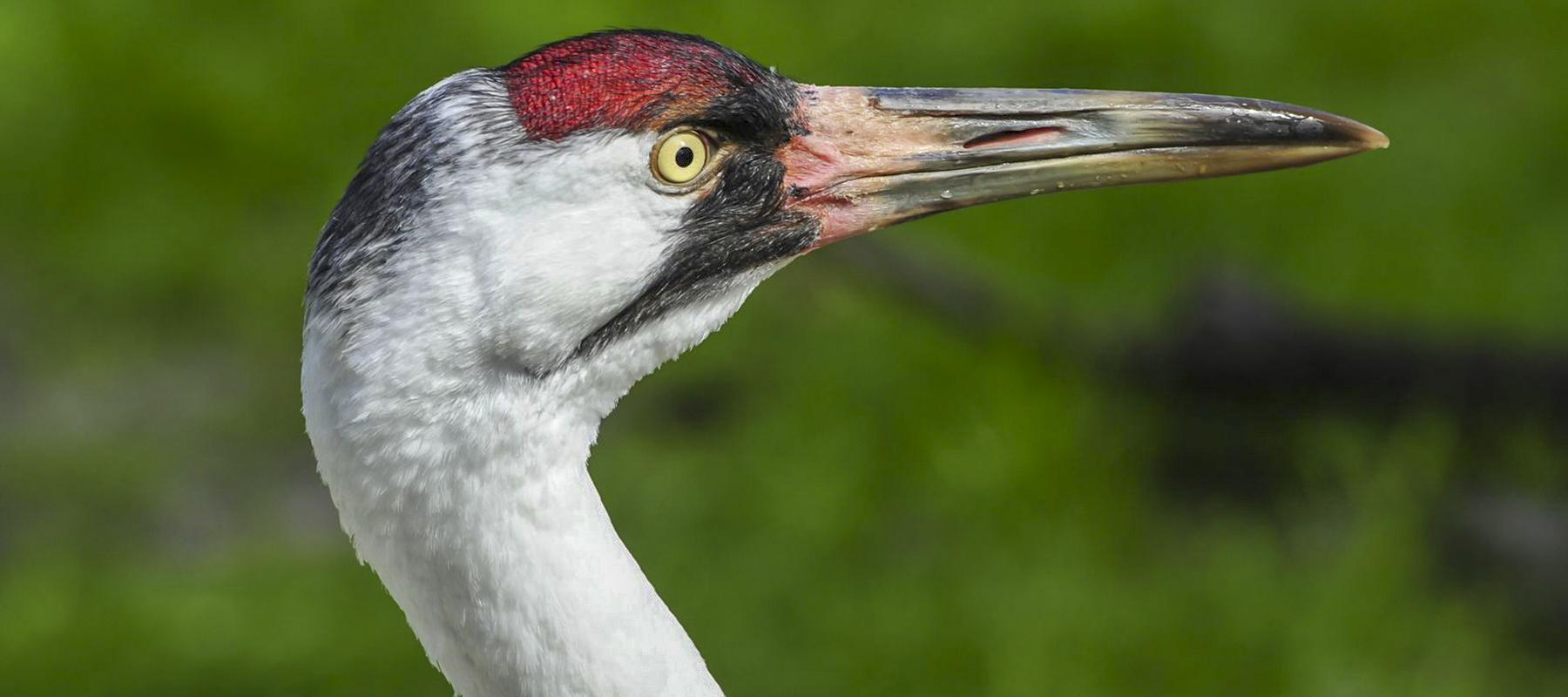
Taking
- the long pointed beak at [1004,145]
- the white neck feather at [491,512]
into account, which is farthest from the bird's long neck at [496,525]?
the long pointed beak at [1004,145]

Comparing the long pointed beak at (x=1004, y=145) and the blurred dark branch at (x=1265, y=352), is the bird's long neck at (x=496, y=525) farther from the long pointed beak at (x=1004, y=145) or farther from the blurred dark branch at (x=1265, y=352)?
the blurred dark branch at (x=1265, y=352)

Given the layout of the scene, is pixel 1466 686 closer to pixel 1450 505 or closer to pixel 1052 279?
pixel 1450 505

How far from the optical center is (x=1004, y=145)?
2.64 m

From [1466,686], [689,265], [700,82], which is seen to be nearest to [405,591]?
A: [689,265]

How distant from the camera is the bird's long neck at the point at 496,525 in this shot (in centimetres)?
229

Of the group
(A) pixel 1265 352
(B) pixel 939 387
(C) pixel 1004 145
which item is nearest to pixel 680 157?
(C) pixel 1004 145

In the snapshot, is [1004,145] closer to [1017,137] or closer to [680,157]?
[1017,137]

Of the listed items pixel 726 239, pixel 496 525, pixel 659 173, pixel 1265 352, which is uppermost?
pixel 659 173

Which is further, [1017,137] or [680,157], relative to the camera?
[1017,137]

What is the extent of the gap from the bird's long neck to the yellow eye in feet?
1.00

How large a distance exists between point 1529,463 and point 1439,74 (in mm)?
1666

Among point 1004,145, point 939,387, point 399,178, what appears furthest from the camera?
point 939,387

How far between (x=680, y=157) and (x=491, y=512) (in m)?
0.52

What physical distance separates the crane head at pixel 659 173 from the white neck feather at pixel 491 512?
4 cm
